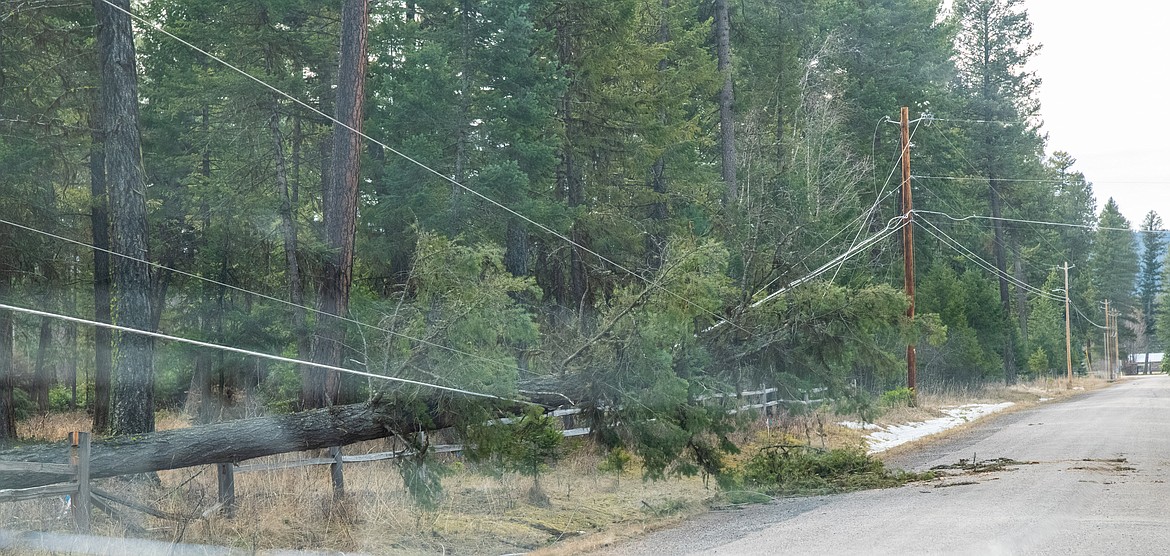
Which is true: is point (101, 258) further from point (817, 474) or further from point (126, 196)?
point (817, 474)

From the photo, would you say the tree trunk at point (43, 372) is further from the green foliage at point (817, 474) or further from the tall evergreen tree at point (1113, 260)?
the tall evergreen tree at point (1113, 260)

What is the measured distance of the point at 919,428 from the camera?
1043 inches

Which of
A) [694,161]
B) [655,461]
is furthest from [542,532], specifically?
[694,161]

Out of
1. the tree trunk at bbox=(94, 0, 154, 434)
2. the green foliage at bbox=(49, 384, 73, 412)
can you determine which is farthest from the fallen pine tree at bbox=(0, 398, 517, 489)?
the green foliage at bbox=(49, 384, 73, 412)

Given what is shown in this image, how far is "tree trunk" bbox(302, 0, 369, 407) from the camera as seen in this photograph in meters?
14.3

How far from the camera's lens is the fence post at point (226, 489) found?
10.9 metres

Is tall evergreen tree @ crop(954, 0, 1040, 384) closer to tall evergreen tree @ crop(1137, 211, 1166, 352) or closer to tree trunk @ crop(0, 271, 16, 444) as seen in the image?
tree trunk @ crop(0, 271, 16, 444)

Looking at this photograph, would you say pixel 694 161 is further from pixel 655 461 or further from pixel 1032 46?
pixel 1032 46

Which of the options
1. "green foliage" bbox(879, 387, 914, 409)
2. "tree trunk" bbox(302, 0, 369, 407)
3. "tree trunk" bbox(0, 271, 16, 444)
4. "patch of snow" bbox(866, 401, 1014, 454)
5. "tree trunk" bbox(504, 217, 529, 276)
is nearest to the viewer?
"tree trunk" bbox(302, 0, 369, 407)

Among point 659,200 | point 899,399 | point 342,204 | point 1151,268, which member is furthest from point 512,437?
point 1151,268

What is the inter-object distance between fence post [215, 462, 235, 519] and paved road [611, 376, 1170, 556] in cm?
403

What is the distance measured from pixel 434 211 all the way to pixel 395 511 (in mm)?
8665

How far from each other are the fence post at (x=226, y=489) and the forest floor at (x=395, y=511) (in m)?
0.09

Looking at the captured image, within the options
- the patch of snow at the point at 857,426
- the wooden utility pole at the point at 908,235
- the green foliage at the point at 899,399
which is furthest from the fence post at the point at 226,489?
the green foliage at the point at 899,399
